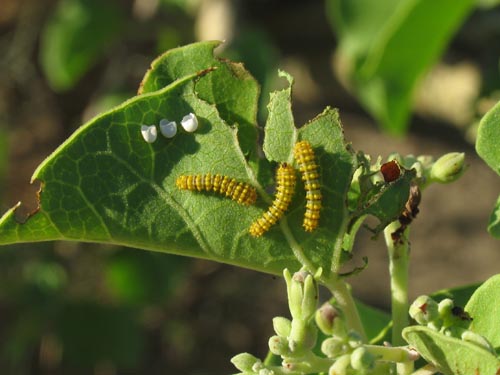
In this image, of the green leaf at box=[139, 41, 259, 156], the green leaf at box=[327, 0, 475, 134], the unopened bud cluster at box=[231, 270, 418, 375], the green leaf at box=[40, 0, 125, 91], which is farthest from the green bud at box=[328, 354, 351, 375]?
the green leaf at box=[40, 0, 125, 91]

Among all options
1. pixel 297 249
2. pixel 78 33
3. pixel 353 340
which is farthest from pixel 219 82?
pixel 78 33

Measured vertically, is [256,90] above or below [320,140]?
A: above

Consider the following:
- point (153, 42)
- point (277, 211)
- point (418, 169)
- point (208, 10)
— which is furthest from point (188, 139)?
point (153, 42)

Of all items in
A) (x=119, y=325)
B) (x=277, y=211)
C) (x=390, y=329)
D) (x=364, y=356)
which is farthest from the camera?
(x=119, y=325)

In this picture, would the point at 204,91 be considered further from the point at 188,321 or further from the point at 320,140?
the point at 188,321

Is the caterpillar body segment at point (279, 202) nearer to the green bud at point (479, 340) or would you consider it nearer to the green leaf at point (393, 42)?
the green bud at point (479, 340)

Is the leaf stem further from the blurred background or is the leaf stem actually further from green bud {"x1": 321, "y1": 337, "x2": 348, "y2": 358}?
the blurred background
